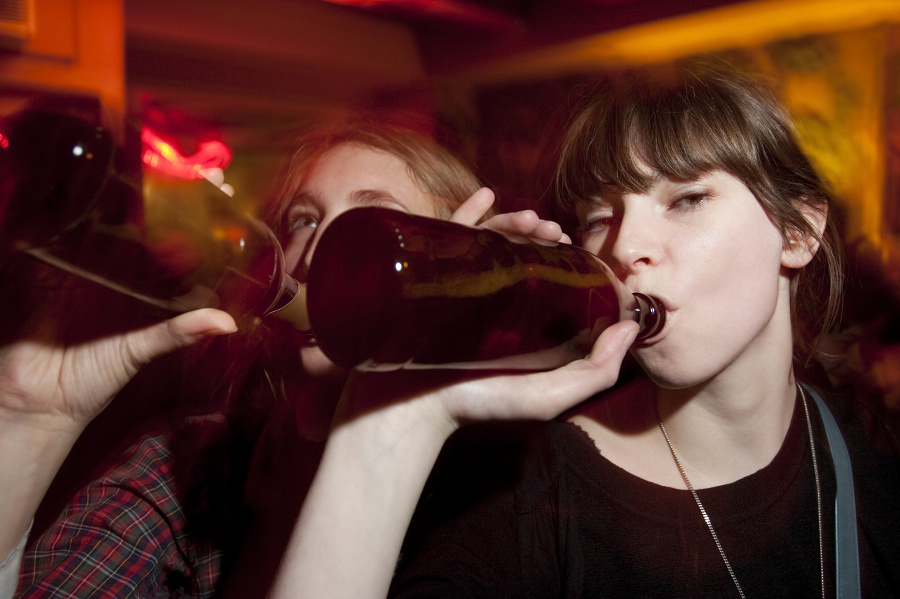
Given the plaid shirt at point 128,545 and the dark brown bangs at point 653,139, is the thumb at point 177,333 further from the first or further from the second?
the dark brown bangs at point 653,139

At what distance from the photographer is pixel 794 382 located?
26.6 inches

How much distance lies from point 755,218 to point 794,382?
300 millimetres

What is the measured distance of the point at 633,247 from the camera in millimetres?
442

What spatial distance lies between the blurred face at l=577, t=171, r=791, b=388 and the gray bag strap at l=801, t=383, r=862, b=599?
24cm

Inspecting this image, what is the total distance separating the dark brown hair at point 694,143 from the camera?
0.48 m

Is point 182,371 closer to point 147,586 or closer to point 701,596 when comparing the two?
point 147,586

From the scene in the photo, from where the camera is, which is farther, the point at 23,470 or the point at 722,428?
the point at 722,428

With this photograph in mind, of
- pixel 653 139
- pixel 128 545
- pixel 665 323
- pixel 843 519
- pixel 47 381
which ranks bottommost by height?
pixel 128 545

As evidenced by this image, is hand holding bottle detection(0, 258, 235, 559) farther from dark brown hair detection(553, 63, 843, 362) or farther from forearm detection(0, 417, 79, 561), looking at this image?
dark brown hair detection(553, 63, 843, 362)

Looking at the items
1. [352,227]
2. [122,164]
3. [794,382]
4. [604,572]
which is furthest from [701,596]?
[122,164]

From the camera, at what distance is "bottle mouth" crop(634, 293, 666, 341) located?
44 cm

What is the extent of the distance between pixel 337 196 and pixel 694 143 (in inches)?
13.3

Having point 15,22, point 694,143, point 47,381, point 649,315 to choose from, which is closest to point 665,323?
point 649,315

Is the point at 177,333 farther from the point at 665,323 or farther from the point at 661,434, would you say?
the point at 661,434
